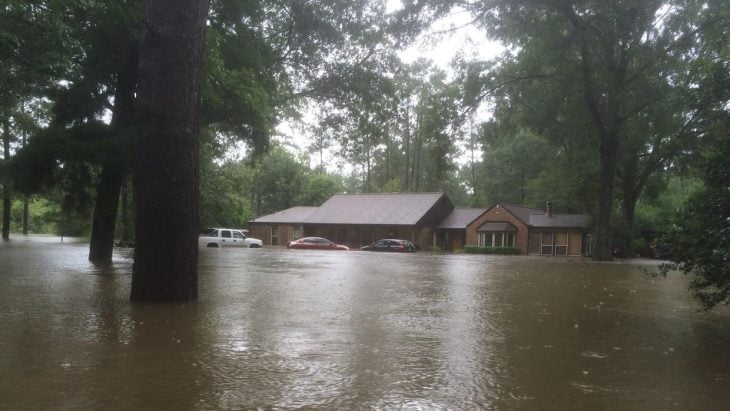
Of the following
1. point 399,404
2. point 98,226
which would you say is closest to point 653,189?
point 98,226

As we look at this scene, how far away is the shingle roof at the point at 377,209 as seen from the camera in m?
46.1

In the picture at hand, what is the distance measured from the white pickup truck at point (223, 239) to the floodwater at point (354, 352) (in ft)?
96.4

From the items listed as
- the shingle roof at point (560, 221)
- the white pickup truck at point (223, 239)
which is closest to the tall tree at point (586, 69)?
the shingle roof at point (560, 221)

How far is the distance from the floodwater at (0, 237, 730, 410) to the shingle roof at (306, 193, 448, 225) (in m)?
36.6

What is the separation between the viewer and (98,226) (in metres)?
16.8

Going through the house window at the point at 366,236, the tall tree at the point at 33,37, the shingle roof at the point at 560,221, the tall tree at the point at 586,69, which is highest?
the tall tree at the point at 586,69

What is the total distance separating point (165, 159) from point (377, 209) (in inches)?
1618

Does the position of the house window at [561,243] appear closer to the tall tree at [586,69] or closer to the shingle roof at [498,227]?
the shingle roof at [498,227]

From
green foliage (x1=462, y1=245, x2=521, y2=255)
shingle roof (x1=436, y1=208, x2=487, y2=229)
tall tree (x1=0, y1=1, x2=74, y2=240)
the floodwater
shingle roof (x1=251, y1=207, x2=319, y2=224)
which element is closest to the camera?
the floodwater

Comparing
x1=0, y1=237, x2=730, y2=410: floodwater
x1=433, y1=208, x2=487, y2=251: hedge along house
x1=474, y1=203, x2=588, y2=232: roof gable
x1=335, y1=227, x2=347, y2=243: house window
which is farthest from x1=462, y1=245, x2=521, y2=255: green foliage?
x1=0, y1=237, x2=730, y2=410: floodwater

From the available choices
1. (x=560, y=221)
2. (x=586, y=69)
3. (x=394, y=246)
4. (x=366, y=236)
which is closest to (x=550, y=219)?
(x=560, y=221)

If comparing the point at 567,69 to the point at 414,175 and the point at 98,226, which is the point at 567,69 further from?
the point at 414,175

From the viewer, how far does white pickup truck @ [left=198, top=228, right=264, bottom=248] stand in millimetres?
38344

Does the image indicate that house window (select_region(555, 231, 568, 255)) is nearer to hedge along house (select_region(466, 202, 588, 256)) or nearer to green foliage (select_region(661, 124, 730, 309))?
hedge along house (select_region(466, 202, 588, 256))
